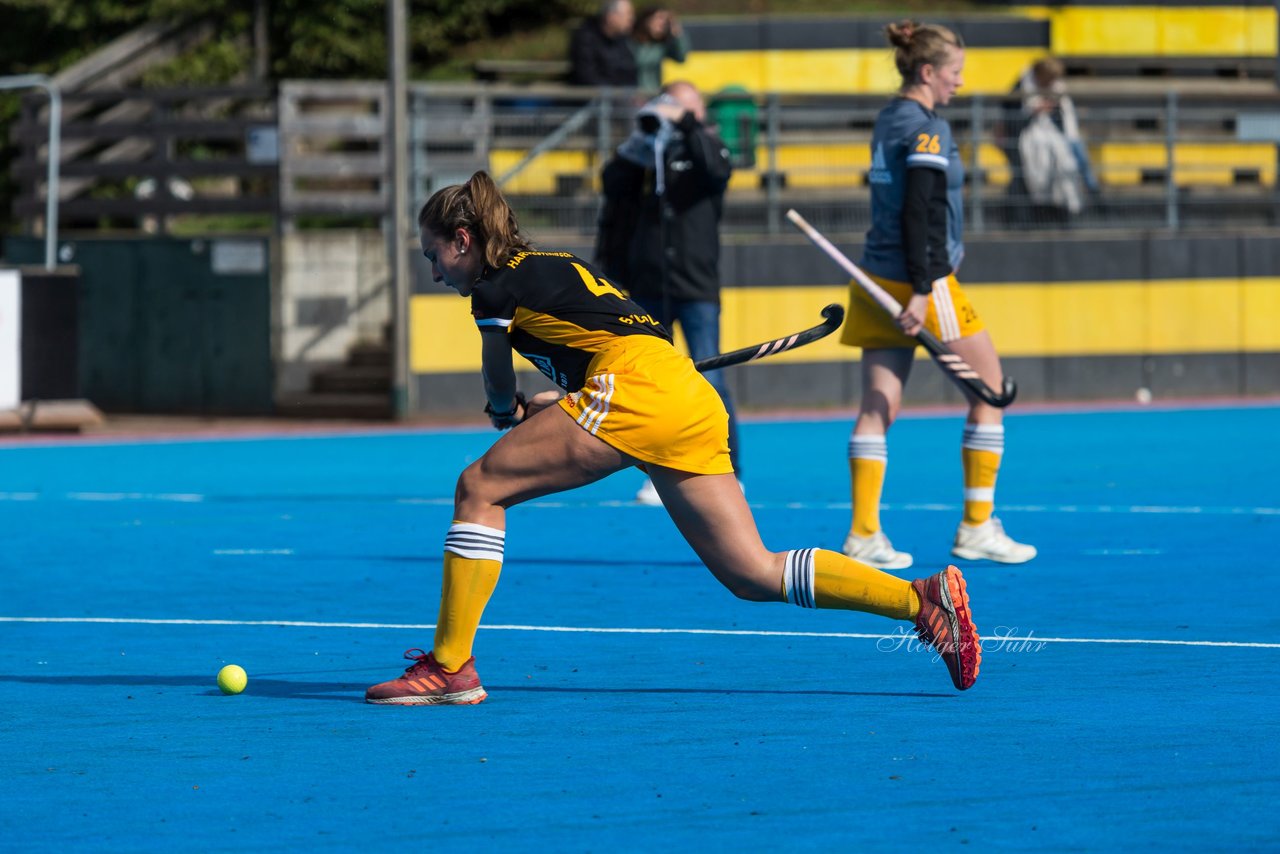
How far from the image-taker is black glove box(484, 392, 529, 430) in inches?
263

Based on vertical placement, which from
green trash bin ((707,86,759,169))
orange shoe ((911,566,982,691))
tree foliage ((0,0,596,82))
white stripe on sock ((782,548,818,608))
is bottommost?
orange shoe ((911,566,982,691))

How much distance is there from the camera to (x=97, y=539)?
1090 centimetres

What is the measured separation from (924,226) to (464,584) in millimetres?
3413

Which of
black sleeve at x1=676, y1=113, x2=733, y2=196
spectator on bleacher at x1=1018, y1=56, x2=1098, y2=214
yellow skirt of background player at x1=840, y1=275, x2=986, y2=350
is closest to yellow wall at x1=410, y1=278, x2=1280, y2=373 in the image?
spectator on bleacher at x1=1018, y1=56, x2=1098, y2=214

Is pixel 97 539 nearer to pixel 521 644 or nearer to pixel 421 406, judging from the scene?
pixel 521 644

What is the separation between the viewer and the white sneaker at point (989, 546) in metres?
9.55

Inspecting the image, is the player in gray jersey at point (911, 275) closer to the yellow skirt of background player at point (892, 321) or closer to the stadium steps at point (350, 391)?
the yellow skirt of background player at point (892, 321)

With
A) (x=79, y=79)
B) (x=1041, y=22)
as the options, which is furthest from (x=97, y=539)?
(x=1041, y=22)

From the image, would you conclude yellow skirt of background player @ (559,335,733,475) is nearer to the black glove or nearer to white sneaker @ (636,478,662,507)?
the black glove

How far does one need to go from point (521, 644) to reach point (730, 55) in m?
19.6

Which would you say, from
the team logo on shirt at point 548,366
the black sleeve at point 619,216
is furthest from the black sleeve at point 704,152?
the team logo on shirt at point 548,366

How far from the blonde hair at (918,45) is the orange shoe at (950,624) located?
11.2 ft

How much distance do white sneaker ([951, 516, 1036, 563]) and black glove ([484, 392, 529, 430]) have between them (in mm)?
3336

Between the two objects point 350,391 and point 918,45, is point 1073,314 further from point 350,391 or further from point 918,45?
point 918,45
